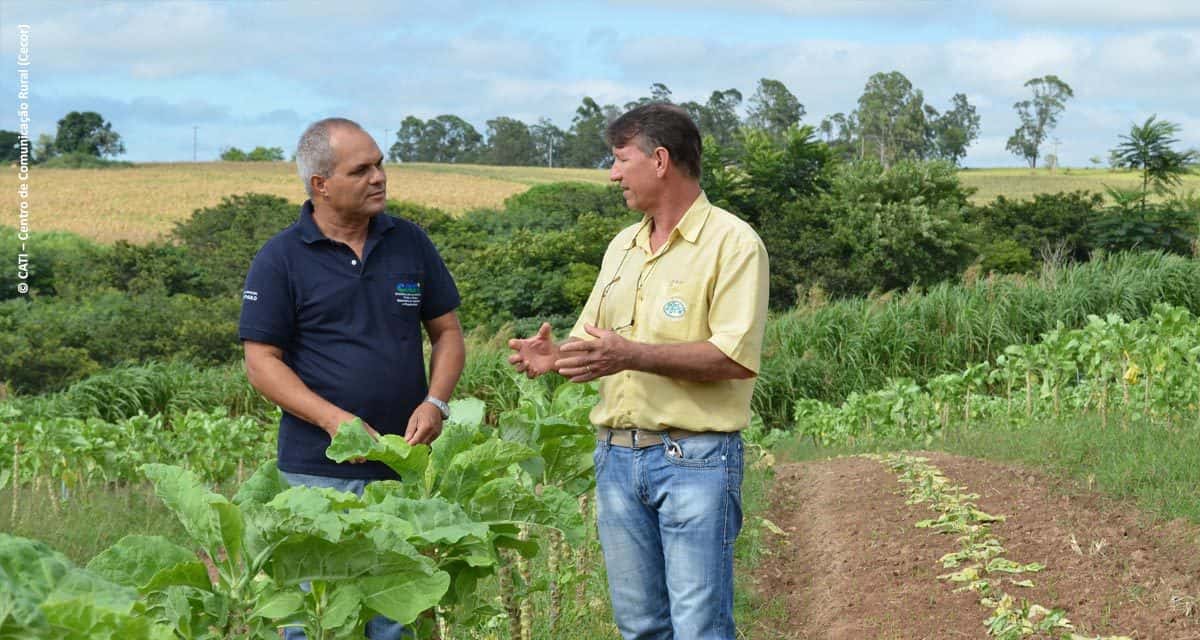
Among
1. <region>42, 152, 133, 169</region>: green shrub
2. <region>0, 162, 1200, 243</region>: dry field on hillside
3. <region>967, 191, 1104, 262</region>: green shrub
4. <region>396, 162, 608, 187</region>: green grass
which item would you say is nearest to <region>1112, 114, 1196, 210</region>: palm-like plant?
<region>967, 191, 1104, 262</region>: green shrub

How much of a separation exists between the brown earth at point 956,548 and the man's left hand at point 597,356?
2.57 metres

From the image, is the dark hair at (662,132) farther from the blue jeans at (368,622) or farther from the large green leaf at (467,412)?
the blue jeans at (368,622)

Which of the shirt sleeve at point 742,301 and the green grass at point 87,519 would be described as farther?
the green grass at point 87,519

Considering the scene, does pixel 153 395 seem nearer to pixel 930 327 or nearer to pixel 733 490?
pixel 930 327

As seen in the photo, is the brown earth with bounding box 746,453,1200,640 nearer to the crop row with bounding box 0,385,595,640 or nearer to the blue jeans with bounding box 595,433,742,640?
the blue jeans with bounding box 595,433,742,640

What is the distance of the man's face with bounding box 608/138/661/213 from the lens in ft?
12.4

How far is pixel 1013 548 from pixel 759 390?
34.7 feet

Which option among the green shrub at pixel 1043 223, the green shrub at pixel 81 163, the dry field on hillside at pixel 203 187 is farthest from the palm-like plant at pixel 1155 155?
the green shrub at pixel 81 163

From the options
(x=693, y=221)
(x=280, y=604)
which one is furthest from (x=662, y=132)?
(x=280, y=604)

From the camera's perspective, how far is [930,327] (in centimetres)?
1827

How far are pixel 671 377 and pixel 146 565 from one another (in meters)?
1.50

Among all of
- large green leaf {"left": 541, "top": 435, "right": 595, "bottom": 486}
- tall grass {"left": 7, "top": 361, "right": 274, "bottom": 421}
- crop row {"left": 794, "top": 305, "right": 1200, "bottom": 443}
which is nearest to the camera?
large green leaf {"left": 541, "top": 435, "right": 595, "bottom": 486}

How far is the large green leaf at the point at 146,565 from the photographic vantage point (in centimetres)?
269

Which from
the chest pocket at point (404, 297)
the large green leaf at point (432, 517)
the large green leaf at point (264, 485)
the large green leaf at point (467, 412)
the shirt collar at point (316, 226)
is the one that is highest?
the shirt collar at point (316, 226)
